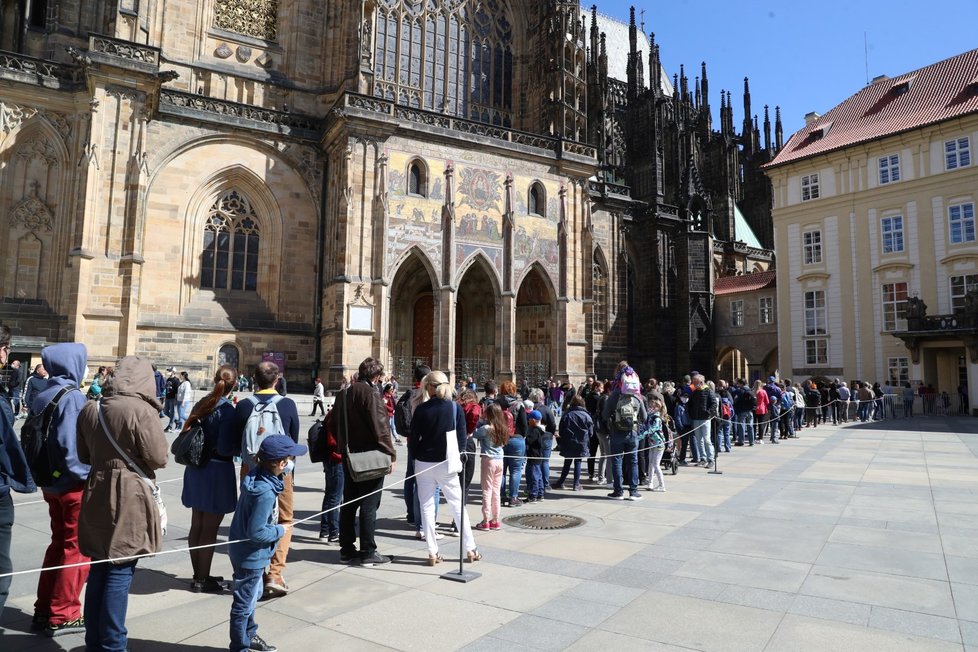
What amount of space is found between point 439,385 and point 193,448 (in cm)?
216

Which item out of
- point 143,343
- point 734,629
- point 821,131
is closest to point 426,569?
point 734,629

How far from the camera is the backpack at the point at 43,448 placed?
425 cm

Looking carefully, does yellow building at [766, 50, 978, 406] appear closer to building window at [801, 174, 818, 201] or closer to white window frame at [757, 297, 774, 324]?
building window at [801, 174, 818, 201]

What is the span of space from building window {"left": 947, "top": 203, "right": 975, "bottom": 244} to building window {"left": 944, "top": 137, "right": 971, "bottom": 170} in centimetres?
Result: 175

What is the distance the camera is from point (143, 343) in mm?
21484

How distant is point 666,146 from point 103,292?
102 feet

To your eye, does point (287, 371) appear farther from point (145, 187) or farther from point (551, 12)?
point (551, 12)

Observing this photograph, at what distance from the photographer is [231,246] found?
23922 millimetres

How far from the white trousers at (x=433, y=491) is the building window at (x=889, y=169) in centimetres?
3171

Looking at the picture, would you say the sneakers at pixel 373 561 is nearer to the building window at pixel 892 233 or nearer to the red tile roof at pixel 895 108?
the building window at pixel 892 233

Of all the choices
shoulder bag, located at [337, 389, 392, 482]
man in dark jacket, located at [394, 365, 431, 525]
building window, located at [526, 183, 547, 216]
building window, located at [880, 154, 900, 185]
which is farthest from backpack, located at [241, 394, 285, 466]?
building window, located at [880, 154, 900, 185]

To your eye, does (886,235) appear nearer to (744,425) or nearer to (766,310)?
(766,310)

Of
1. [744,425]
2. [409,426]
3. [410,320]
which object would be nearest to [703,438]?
[744,425]

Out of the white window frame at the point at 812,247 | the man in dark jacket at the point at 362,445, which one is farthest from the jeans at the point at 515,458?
the white window frame at the point at 812,247
